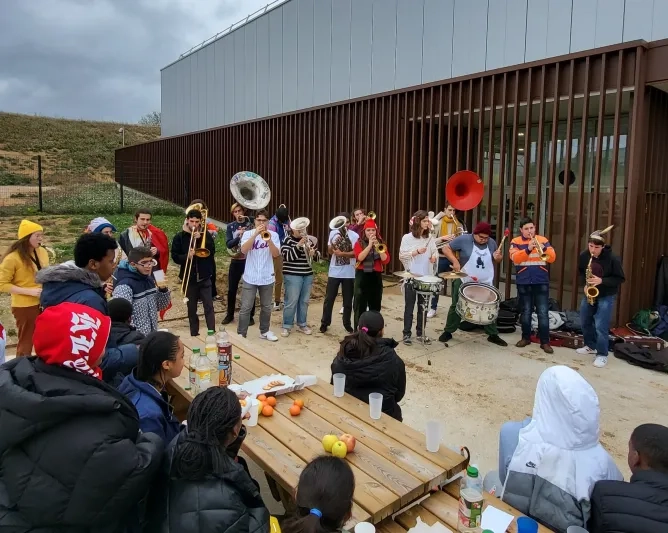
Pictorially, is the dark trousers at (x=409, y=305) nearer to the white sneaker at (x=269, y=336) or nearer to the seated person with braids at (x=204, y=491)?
the white sneaker at (x=269, y=336)

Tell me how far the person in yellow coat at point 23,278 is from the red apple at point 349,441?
11.3 feet

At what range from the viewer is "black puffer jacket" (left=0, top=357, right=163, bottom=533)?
5.00 ft

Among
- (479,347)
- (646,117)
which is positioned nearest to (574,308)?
(479,347)

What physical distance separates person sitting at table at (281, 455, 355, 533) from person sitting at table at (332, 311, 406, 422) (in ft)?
4.28

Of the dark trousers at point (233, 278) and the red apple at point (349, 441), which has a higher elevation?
the dark trousers at point (233, 278)

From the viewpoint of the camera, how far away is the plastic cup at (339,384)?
299 cm

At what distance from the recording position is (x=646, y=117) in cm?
679

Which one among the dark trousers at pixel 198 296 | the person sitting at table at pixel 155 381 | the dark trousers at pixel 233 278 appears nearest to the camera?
the person sitting at table at pixel 155 381

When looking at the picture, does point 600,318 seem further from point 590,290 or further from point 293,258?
point 293,258

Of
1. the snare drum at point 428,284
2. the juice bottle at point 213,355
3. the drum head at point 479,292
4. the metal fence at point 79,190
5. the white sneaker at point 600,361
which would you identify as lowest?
the white sneaker at point 600,361

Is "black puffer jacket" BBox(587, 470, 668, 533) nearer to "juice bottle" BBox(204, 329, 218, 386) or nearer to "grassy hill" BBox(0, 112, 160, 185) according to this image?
"juice bottle" BBox(204, 329, 218, 386)

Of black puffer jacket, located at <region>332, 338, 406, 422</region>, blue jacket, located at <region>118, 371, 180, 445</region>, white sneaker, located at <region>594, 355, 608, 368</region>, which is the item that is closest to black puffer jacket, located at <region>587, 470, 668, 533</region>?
black puffer jacket, located at <region>332, 338, 406, 422</region>

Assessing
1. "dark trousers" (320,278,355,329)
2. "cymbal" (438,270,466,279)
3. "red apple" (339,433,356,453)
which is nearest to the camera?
"red apple" (339,433,356,453)

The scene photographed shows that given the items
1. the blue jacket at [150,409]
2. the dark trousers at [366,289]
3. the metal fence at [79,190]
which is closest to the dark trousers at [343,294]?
the dark trousers at [366,289]
